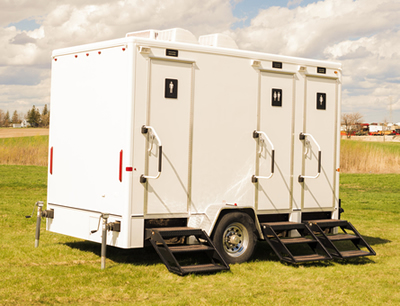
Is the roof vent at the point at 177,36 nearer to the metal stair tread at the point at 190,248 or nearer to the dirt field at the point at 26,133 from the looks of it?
the metal stair tread at the point at 190,248

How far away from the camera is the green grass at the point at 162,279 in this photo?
6.24 m

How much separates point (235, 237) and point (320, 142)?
7.69 feet

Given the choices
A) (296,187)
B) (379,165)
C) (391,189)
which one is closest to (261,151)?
(296,187)

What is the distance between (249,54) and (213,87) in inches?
33.5

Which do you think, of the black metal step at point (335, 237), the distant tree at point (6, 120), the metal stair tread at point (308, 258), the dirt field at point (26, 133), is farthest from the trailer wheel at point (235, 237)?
the distant tree at point (6, 120)

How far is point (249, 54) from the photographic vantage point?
832 centimetres

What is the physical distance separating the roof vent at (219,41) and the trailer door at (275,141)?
642 mm

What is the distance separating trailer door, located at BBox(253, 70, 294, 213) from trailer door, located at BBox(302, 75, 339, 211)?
0.33 meters

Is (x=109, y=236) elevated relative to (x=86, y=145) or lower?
lower

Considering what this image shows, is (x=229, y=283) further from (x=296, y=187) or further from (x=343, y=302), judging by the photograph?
(x=296, y=187)

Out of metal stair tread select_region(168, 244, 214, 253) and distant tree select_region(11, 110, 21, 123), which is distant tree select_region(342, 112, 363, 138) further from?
metal stair tread select_region(168, 244, 214, 253)

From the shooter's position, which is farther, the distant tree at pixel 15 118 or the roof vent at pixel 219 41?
the distant tree at pixel 15 118

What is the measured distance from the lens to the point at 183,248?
7.38m

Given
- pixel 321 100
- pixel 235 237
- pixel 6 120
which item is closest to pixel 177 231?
pixel 235 237
